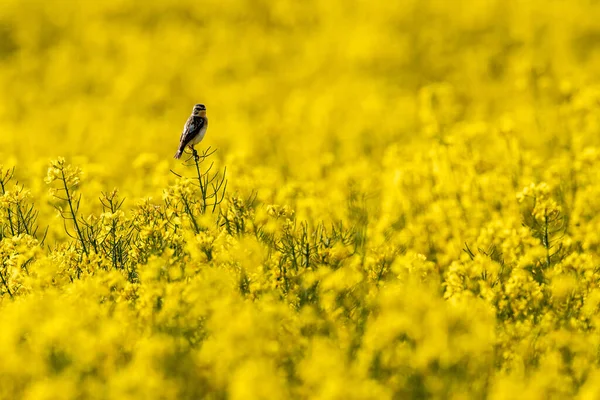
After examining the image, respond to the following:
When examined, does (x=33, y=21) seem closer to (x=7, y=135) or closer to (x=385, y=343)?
(x=7, y=135)

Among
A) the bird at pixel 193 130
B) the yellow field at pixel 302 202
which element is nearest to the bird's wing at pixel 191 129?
the bird at pixel 193 130

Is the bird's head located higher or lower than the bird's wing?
higher

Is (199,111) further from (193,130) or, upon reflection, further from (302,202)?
(302,202)

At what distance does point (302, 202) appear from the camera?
632 centimetres

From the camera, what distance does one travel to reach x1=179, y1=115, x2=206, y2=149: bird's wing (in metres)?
4.96

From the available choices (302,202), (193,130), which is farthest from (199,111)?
(302,202)

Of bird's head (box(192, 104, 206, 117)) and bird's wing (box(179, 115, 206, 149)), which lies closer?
bird's wing (box(179, 115, 206, 149))

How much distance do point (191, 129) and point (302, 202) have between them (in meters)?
1.52

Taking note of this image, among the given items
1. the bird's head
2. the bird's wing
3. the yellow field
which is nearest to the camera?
the yellow field

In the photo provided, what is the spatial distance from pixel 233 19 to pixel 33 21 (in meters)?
3.44

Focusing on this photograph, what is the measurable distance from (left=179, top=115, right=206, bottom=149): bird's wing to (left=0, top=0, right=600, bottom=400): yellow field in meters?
0.30

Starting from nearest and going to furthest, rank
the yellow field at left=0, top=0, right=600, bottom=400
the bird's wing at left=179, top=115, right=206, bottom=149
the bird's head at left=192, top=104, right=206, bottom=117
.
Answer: the yellow field at left=0, top=0, right=600, bottom=400 < the bird's wing at left=179, top=115, right=206, bottom=149 < the bird's head at left=192, top=104, right=206, bottom=117

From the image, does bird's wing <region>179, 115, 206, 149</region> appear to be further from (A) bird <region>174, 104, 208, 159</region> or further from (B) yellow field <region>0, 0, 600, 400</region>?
(B) yellow field <region>0, 0, 600, 400</region>

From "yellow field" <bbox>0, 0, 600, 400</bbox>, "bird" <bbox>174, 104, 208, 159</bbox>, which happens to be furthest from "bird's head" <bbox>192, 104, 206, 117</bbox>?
"yellow field" <bbox>0, 0, 600, 400</bbox>
